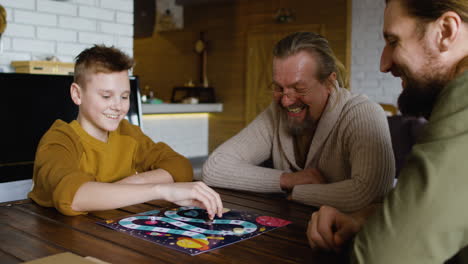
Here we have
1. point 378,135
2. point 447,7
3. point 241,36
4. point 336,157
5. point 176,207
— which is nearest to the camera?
point 447,7

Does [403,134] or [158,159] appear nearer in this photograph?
[158,159]

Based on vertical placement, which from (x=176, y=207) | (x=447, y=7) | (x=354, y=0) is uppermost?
(x=354, y=0)

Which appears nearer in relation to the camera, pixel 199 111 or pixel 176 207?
pixel 176 207

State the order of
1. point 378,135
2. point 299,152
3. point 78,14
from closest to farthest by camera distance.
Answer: point 378,135 → point 299,152 → point 78,14

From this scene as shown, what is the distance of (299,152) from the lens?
1.82 m

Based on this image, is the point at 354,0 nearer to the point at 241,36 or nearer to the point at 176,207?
the point at 241,36

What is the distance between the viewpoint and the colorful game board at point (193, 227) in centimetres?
91

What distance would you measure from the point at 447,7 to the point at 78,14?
3.10 metres

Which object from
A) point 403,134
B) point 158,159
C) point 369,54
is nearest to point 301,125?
point 158,159

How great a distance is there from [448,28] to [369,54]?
15.9ft

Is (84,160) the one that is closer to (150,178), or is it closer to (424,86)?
(150,178)

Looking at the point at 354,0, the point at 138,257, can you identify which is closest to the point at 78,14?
the point at 138,257

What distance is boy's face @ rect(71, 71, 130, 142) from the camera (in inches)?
56.3

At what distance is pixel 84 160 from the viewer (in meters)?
1.42
